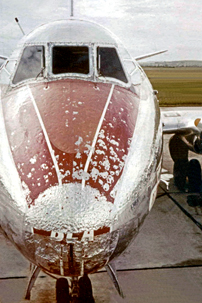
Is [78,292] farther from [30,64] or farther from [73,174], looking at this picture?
[30,64]

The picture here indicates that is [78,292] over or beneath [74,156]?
beneath

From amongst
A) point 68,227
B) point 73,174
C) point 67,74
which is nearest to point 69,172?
point 73,174

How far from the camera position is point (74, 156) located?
2545 mm

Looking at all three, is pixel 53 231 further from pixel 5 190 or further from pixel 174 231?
pixel 174 231

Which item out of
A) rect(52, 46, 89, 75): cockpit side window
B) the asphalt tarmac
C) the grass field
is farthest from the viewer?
the grass field

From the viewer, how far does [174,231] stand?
586 cm

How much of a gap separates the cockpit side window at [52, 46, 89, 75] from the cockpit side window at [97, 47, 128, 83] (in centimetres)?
15

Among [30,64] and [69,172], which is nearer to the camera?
[69,172]

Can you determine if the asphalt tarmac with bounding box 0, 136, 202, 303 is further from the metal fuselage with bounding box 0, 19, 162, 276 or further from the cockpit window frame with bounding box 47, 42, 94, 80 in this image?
the cockpit window frame with bounding box 47, 42, 94, 80

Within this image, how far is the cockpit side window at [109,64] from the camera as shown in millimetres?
3572

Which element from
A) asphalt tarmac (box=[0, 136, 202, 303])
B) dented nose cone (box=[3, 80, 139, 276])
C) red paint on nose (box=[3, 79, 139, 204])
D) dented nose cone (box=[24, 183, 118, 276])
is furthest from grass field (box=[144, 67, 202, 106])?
dented nose cone (box=[24, 183, 118, 276])

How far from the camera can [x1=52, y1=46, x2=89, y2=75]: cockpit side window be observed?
3.48m

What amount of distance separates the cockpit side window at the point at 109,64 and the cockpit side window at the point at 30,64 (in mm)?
634

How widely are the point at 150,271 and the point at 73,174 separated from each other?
9.05 ft
